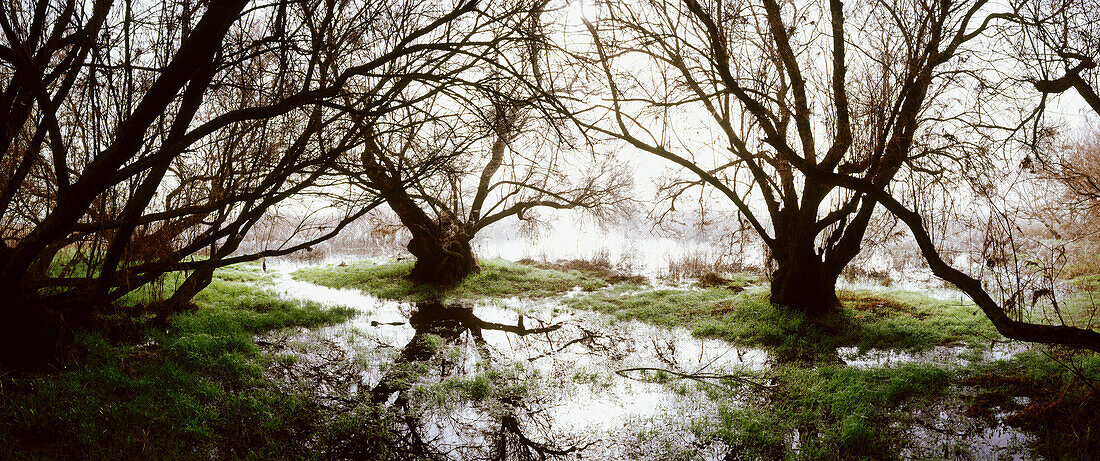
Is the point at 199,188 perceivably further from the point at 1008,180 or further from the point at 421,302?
the point at 1008,180

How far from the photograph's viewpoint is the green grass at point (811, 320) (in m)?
8.15

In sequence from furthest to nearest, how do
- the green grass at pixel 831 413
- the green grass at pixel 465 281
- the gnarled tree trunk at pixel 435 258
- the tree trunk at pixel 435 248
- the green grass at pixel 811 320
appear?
1. the gnarled tree trunk at pixel 435 258
2. the tree trunk at pixel 435 248
3. the green grass at pixel 465 281
4. the green grass at pixel 811 320
5. the green grass at pixel 831 413

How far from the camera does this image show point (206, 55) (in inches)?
139

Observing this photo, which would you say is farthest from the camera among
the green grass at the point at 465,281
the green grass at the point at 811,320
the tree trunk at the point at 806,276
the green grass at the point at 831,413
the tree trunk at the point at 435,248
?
the tree trunk at the point at 435,248

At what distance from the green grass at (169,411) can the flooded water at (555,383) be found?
0.48 m

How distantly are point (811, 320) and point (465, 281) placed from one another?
8.95 meters

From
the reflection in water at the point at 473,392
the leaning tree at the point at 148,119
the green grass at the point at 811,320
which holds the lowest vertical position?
the reflection in water at the point at 473,392

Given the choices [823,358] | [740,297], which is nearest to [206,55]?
[823,358]

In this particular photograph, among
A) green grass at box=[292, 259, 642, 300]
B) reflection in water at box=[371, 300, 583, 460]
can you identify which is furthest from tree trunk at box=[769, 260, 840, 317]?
green grass at box=[292, 259, 642, 300]

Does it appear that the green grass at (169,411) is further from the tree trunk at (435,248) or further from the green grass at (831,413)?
the tree trunk at (435,248)

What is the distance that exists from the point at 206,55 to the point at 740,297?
420 inches

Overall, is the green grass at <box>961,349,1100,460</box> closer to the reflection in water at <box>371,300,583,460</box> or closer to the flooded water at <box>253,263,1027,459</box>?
the flooded water at <box>253,263,1027,459</box>

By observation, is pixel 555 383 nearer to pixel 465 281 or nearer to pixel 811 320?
pixel 811 320

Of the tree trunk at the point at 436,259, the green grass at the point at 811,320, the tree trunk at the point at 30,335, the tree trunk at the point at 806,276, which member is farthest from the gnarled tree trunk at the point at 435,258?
Result: the tree trunk at the point at 30,335
